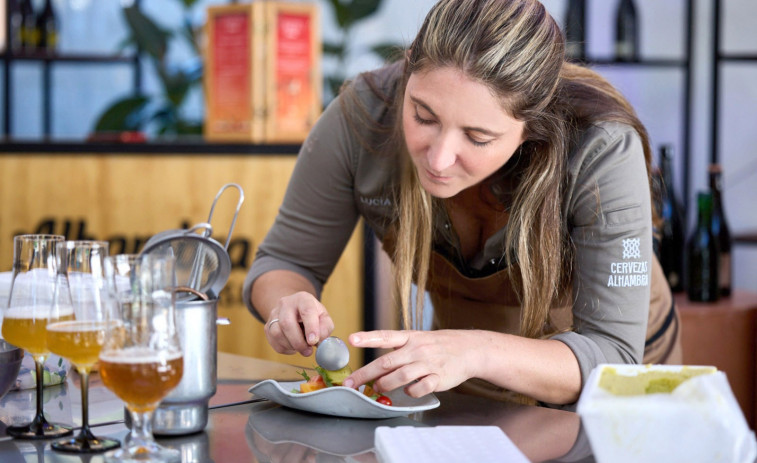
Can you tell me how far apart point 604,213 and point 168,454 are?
0.78 metres

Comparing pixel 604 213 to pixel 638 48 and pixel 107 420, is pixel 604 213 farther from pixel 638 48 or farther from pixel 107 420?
pixel 638 48

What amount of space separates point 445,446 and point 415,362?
0.25m

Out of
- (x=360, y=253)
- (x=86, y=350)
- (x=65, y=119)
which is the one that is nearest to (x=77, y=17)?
(x=65, y=119)

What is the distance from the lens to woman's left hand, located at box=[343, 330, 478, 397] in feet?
3.62

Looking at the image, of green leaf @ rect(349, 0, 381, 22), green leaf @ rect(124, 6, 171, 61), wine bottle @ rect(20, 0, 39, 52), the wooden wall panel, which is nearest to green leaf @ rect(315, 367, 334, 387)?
the wooden wall panel

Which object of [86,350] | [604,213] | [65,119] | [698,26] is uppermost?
[698,26]

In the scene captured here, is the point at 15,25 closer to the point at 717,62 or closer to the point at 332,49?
the point at 332,49

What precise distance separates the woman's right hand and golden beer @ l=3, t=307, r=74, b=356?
338 millimetres

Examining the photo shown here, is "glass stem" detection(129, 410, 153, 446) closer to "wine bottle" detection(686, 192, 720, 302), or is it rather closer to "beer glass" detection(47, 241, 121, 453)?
"beer glass" detection(47, 241, 121, 453)

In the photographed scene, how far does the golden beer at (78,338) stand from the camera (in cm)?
92

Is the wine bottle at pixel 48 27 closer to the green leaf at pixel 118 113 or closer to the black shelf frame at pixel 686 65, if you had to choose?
the green leaf at pixel 118 113

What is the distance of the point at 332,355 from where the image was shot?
111cm

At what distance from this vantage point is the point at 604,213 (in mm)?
1373

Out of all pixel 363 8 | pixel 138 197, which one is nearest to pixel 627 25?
pixel 363 8
